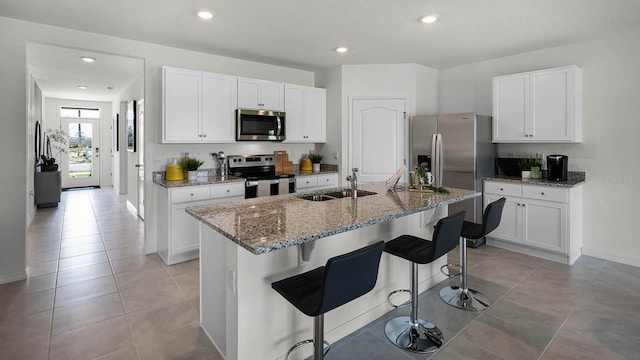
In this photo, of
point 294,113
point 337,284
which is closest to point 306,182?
point 294,113

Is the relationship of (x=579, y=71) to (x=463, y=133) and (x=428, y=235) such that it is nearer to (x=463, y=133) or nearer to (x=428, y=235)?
(x=463, y=133)

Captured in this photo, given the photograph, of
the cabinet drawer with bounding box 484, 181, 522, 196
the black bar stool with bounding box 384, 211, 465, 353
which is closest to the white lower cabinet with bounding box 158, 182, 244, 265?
the black bar stool with bounding box 384, 211, 465, 353

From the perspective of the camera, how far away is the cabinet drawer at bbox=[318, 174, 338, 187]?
17.0 ft

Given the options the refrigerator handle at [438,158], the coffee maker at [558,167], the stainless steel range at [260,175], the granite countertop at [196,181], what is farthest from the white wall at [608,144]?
the granite countertop at [196,181]

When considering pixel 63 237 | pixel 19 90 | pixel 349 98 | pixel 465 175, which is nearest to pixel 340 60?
pixel 349 98

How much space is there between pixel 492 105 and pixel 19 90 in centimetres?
542

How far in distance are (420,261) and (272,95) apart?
134 inches

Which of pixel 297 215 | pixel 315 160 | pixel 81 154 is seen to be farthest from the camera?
pixel 81 154

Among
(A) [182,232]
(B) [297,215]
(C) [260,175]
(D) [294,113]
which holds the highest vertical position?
(D) [294,113]

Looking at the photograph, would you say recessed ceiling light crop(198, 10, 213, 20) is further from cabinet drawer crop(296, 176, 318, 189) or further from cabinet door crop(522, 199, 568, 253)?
cabinet door crop(522, 199, 568, 253)

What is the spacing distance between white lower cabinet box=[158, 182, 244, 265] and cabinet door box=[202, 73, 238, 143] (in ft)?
2.31

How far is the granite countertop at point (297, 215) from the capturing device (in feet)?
5.38

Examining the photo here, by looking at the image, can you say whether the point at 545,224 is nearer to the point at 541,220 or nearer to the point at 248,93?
Result: the point at 541,220

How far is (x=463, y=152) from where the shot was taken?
4.38 m
